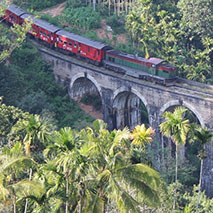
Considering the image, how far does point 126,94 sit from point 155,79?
14.0 ft

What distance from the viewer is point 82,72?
A: 152 ft

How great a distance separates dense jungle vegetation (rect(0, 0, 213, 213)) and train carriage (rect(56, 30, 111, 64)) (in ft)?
12.9

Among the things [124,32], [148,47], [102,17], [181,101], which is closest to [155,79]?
[181,101]

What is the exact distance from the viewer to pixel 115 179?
14.6 metres

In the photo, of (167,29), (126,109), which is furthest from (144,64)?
(167,29)

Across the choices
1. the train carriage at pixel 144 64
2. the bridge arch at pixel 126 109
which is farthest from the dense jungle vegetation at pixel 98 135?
the train carriage at pixel 144 64

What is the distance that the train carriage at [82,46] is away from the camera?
45.3 m

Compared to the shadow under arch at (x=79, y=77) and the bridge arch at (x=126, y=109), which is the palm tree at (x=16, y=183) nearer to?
the bridge arch at (x=126, y=109)

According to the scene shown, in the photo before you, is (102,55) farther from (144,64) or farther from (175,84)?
(175,84)

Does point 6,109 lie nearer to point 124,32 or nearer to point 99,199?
point 99,199

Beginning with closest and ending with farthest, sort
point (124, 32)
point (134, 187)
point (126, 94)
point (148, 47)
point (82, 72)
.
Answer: point (134, 187), point (126, 94), point (82, 72), point (148, 47), point (124, 32)

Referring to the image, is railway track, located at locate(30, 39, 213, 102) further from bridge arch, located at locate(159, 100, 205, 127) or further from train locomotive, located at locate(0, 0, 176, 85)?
bridge arch, located at locate(159, 100, 205, 127)

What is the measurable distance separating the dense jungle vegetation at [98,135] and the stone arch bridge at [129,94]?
1.43 meters

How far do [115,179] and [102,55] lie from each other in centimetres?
3163
